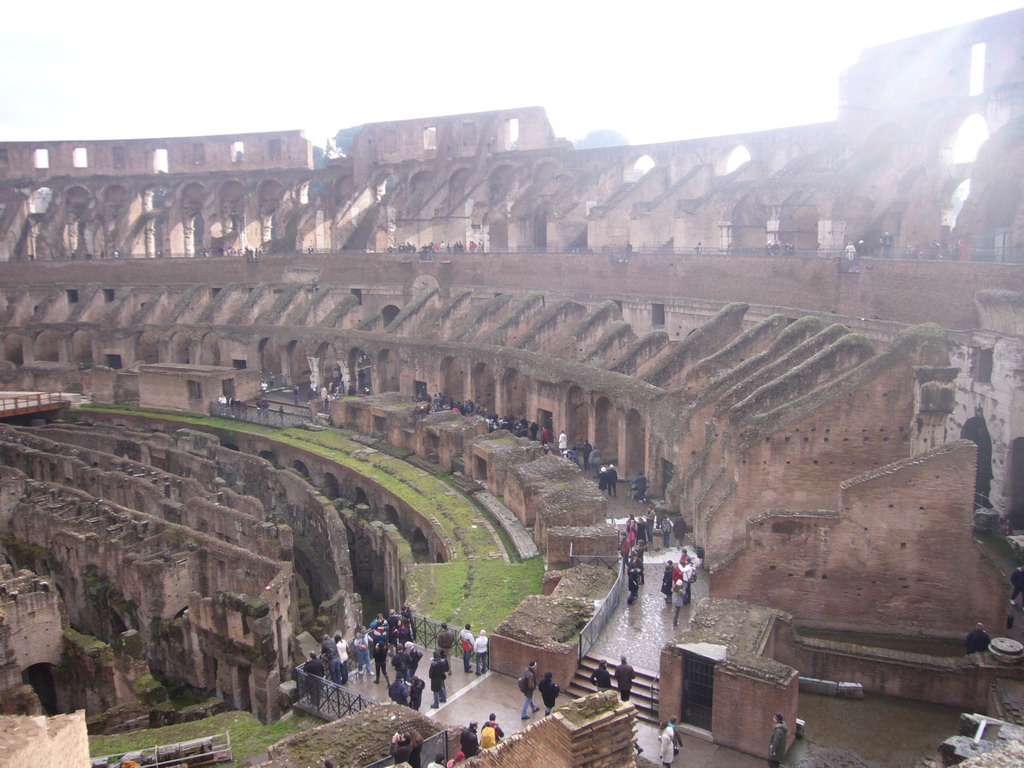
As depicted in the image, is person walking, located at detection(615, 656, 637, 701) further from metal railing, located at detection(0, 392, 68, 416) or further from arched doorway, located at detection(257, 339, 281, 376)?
metal railing, located at detection(0, 392, 68, 416)

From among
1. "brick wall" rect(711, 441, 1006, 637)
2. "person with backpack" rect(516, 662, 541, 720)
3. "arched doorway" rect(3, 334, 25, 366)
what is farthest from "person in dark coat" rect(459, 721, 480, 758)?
"arched doorway" rect(3, 334, 25, 366)

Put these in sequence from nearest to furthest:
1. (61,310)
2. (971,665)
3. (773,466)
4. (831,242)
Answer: (971,665) < (773,466) < (831,242) < (61,310)

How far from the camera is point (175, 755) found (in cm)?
1232

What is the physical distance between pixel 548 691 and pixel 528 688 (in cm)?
27

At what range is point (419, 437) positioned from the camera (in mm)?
26766

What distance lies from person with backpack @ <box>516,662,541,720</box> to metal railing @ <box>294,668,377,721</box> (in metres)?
2.17

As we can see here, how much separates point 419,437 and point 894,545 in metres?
15.0

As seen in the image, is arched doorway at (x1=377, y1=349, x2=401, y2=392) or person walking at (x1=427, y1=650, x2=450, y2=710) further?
arched doorway at (x1=377, y1=349, x2=401, y2=392)

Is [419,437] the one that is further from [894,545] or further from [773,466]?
[894,545]

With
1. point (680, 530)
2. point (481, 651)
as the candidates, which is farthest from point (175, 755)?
point (680, 530)

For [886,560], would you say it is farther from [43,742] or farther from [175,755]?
[43,742]

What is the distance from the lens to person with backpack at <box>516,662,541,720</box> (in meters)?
12.5

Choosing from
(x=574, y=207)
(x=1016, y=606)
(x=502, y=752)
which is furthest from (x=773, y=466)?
(x=574, y=207)

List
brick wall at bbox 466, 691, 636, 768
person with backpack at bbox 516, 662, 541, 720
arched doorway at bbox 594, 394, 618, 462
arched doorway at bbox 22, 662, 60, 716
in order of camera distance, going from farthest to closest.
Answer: arched doorway at bbox 594, 394, 618, 462, arched doorway at bbox 22, 662, 60, 716, person with backpack at bbox 516, 662, 541, 720, brick wall at bbox 466, 691, 636, 768
